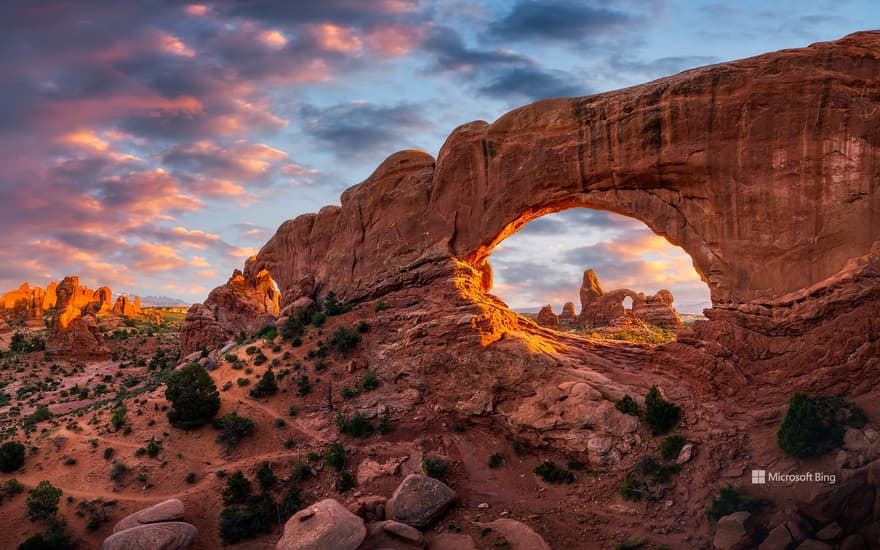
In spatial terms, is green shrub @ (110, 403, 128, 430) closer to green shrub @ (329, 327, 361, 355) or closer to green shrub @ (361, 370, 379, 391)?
green shrub @ (329, 327, 361, 355)

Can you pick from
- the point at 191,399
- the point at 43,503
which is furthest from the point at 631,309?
the point at 43,503

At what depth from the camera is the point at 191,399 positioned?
112 ft

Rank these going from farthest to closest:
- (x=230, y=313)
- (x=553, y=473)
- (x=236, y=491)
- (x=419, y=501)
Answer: (x=230, y=313), (x=236, y=491), (x=553, y=473), (x=419, y=501)

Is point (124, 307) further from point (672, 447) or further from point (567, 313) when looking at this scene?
point (672, 447)

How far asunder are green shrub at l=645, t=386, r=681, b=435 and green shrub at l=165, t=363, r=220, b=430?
27.7 metres

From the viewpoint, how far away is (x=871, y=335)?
22.1 m

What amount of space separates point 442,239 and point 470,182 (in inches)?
175

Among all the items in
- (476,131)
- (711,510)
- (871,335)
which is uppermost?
(476,131)

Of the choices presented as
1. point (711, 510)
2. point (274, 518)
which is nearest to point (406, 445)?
point (274, 518)

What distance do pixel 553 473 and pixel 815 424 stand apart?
11.8 m

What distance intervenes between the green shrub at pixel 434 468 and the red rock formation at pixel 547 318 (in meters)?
38.2

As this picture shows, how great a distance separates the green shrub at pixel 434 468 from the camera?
90.8 feet

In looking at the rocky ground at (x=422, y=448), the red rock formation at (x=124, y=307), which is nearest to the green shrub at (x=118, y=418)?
the rocky ground at (x=422, y=448)

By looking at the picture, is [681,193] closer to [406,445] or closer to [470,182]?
→ [470,182]
